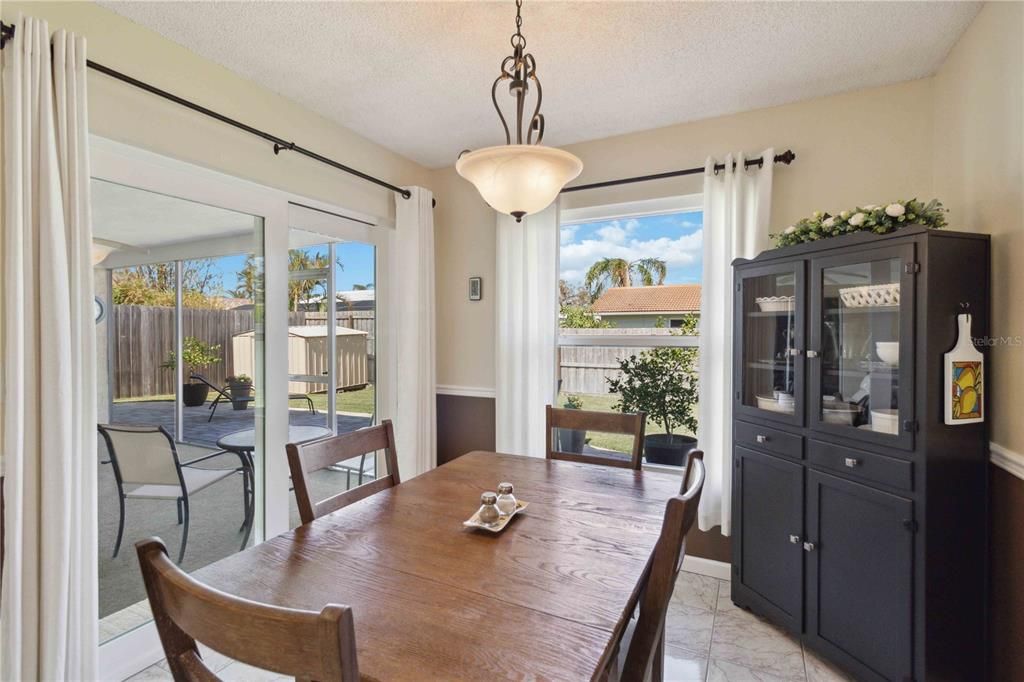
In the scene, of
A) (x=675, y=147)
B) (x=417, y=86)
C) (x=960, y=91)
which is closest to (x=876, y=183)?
(x=960, y=91)

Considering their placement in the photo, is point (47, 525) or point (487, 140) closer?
point (47, 525)

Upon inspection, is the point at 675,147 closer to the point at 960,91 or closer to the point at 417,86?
the point at 960,91

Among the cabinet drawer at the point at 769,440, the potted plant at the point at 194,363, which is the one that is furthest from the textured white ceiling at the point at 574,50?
the cabinet drawer at the point at 769,440

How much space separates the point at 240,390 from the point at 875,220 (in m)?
2.75

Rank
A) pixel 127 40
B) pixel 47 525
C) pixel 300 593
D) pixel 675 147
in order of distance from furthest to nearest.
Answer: pixel 675 147 < pixel 127 40 < pixel 47 525 < pixel 300 593

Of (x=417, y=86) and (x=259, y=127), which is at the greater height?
(x=417, y=86)

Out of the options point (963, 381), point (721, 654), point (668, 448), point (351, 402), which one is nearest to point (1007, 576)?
point (963, 381)

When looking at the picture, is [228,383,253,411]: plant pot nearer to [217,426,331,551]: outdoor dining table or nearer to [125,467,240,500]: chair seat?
[217,426,331,551]: outdoor dining table

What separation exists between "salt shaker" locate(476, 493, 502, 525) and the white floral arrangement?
1.64 meters

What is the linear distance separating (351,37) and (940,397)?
246 centimetres

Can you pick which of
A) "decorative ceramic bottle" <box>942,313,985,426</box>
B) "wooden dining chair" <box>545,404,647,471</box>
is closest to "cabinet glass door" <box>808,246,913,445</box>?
"decorative ceramic bottle" <box>942,313,985,426</box>

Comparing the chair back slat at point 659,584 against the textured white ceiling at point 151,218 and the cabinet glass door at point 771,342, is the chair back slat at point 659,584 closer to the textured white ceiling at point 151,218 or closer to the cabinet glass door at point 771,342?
the cabinet glass door at point 771,342

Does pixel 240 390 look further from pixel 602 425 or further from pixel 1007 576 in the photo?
pixel 1007 576

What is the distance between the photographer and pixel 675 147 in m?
2.69
